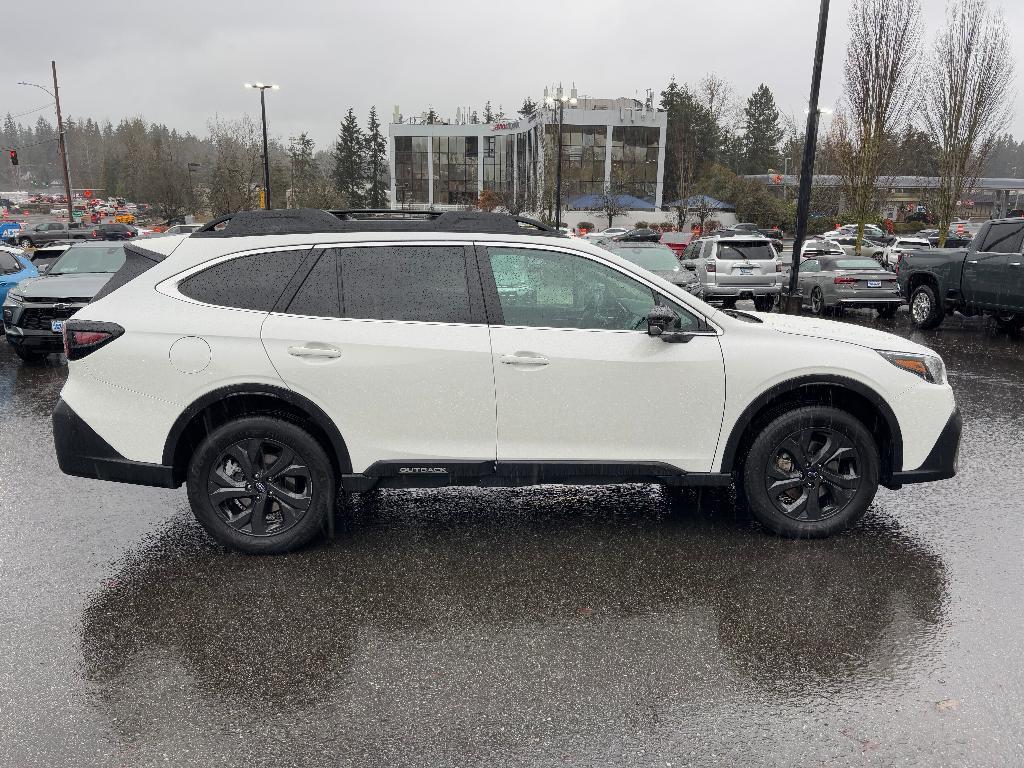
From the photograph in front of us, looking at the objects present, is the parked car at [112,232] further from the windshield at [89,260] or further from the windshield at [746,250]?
the windshield at [746,250]

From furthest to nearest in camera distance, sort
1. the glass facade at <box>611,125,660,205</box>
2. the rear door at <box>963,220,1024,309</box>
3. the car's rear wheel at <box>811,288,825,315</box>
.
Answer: the glass facade at <box>611,125,660,205</box>, the car's rear wheel at <box>811,288,825,315</box>, the rear door at <box>963,220,1024,309</box>

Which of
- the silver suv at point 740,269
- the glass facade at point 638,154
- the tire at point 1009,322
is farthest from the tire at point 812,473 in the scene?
the glass facade at point 638,154

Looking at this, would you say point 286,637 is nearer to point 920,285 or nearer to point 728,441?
point 728,441

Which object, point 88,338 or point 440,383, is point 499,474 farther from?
point 88,338

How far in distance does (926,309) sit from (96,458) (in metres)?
14.5

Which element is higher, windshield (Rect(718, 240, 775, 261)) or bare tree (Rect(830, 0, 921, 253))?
bare tree (Rect(830, 0, 921, 253))

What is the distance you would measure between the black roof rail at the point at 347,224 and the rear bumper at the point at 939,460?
245cm

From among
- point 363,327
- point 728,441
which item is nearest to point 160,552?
point 363,327

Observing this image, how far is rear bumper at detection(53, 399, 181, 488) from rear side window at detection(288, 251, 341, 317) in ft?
3.77

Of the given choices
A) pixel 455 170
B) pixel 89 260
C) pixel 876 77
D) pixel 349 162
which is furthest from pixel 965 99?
pixel 349 162

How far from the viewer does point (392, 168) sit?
96.2m

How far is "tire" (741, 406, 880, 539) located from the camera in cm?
470

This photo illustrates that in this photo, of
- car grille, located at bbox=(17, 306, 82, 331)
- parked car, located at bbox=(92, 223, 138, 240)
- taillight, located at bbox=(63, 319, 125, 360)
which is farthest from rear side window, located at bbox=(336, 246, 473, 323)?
parked car, located at bbox=(92, 223, 138, 240)

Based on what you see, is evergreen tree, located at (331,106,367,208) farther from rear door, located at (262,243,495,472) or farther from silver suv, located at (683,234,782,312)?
rear door, located at (262,243,495,472)
